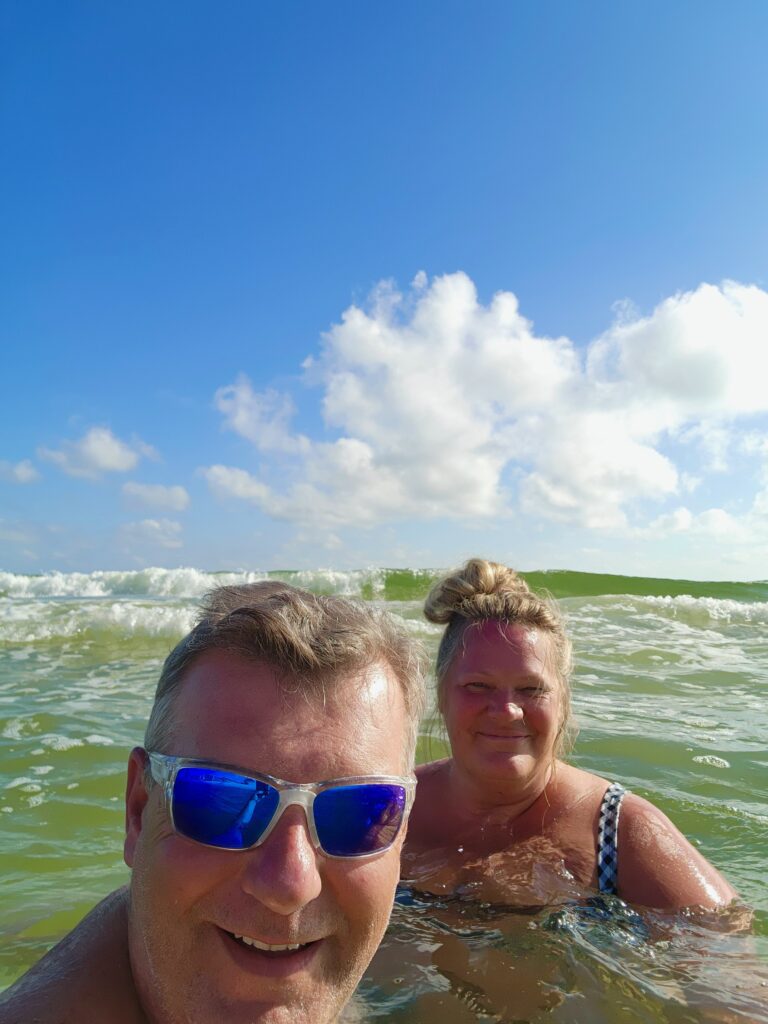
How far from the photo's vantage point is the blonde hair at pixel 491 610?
13.1 ft

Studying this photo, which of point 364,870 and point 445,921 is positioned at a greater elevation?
point 364,870

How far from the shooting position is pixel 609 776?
5.87m

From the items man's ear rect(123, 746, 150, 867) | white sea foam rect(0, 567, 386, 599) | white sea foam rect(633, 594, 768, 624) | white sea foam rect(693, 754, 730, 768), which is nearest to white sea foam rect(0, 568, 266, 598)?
white sea foam rect(0, 567, 386, 599)

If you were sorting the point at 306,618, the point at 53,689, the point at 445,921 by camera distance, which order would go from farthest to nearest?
the point at 53,689 → the point at 445,921 → the point at 306,618

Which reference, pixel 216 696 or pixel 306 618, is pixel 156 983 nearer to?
pixel 216 696

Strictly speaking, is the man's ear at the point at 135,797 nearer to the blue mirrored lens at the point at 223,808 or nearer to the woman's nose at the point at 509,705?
the blue mirrored lens at the point at 223,808

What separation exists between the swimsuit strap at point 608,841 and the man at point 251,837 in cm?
214

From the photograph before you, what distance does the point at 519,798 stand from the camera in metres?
3.95

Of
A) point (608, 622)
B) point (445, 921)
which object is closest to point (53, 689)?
point (445, 921)

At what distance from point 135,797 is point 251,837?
1.28 feet

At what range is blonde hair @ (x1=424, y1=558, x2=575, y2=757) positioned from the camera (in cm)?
398

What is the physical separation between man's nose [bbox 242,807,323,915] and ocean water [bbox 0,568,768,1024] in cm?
126

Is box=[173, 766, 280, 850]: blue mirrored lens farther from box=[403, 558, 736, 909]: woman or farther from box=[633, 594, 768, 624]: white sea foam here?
box=[633, 594, 768, 624]: white sea foam

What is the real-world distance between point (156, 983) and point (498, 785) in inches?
100
